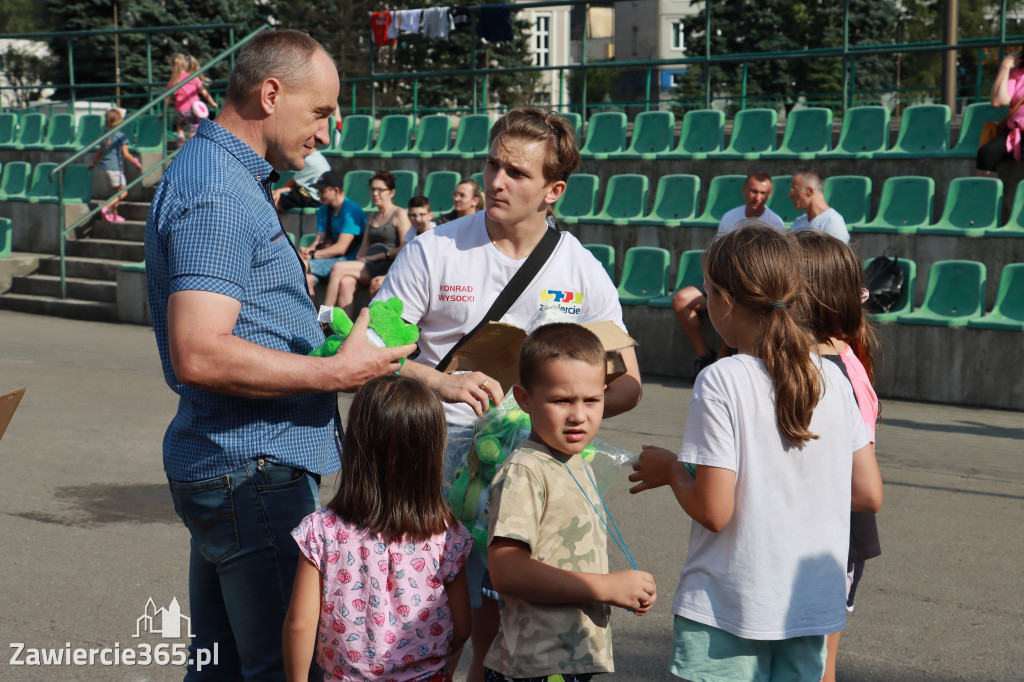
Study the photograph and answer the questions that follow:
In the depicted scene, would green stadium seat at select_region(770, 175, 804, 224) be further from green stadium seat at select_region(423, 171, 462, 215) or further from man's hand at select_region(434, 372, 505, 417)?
man's hand at select_region(434, 372, 505, 417)

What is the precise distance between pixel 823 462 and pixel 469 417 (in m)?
1.01

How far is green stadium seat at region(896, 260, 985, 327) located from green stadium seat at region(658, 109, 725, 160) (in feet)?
12.2

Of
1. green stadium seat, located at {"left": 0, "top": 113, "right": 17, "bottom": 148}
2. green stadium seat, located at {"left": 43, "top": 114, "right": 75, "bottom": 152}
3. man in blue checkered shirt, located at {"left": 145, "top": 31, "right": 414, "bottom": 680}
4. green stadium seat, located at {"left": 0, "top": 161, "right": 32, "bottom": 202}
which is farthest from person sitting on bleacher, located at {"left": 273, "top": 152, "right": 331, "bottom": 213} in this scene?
man in blue checkered shirt, located at {"left": 145, "top": 31, "right": 414, "bottom": 680}

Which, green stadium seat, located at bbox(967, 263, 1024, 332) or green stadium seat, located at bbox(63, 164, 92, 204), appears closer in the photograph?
green stadium seat, located at bbox(967, 263, 1024, 332)

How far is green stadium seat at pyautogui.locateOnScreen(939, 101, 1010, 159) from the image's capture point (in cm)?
1061

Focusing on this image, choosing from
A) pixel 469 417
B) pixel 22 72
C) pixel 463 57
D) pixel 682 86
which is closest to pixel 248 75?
pixel 469 417

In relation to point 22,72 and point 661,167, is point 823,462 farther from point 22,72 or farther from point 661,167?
point 22,72

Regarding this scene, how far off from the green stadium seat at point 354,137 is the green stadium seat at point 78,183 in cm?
376

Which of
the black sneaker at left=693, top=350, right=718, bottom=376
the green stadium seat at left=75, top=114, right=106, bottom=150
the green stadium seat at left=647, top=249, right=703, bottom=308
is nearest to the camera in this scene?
the black sneaker at left=693, top=350, right=718, bottom=376

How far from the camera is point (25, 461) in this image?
6340 millimetres

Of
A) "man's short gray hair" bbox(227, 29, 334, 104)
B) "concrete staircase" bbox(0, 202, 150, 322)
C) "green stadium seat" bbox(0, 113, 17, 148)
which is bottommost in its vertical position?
"concrete staircase" bbox(0, 202, 150, 322)

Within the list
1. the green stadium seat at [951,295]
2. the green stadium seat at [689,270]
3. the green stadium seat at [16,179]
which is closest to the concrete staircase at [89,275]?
the green stadium seat at [16,179]

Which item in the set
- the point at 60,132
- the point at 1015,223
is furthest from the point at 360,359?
the point at 60,132

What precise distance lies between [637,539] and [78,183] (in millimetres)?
13239
